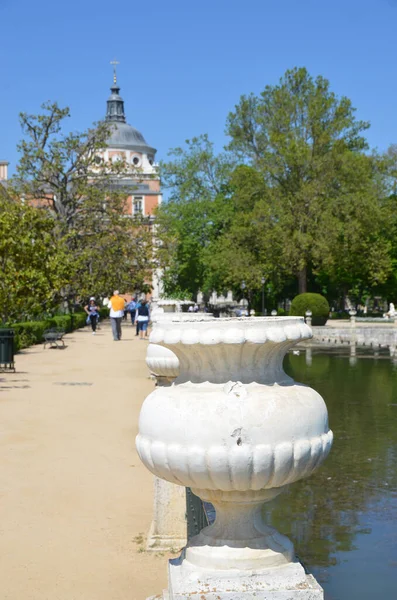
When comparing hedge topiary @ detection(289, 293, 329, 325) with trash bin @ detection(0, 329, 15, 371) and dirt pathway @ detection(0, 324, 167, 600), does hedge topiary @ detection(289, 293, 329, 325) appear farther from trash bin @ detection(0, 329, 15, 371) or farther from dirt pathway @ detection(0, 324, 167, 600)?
dirt pathway @ detection(0, 324, 167, 600)

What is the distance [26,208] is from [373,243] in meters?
25.5

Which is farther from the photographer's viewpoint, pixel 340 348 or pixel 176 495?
pixel 340 348

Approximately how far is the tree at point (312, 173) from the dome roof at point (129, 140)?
51.5 m

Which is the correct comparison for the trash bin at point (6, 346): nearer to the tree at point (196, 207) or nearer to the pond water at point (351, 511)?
the pond water at point (351, 511)

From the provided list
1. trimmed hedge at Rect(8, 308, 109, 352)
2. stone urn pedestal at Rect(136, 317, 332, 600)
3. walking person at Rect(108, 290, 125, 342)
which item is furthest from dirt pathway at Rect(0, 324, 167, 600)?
walking person at Rect(108, 290, 125, 342)

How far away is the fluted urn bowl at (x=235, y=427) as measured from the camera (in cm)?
279

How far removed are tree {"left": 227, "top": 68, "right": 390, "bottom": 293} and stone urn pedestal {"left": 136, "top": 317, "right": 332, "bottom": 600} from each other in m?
42.6

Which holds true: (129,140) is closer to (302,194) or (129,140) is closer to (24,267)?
(302,194)

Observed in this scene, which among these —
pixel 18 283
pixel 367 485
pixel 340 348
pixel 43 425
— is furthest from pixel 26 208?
pixel 367 485

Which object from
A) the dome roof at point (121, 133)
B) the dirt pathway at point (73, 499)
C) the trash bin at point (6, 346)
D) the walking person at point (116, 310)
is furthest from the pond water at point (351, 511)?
the dome roof at point (121, 133)

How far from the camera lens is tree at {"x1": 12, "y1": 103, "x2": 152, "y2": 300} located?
121ft

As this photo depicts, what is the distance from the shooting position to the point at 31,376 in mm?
17188

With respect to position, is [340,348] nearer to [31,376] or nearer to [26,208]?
[26,208]

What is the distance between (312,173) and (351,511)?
4050 cm
